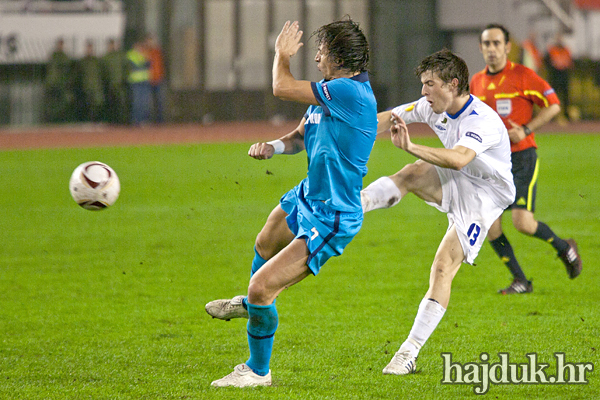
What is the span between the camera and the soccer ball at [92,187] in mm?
5312

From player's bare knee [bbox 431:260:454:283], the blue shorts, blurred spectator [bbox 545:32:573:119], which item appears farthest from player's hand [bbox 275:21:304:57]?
blurred spectator [bbox 545:32:573:119]

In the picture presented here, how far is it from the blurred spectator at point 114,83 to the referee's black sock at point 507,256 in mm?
18354

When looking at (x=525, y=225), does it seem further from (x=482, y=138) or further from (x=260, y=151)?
(x=260, y=151)

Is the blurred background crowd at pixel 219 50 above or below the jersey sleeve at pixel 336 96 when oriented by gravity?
below

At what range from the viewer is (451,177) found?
5078 mm

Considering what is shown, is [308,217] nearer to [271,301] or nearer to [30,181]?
[271,301]

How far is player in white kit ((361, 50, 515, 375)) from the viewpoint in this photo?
4.54 meters

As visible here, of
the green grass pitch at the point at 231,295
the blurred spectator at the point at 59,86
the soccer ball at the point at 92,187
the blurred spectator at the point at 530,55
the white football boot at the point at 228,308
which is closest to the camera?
the green grass pitch at the point at 231,295

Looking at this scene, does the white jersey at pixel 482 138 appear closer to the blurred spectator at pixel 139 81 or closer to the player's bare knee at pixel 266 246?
the player's bare knee at pixel 266 246

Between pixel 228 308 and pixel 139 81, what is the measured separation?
18.6 meters

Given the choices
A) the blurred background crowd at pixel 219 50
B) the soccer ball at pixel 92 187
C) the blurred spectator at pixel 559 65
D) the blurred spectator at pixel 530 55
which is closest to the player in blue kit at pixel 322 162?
the soccer ball at pixel 92 187

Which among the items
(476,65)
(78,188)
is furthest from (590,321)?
(476,65)

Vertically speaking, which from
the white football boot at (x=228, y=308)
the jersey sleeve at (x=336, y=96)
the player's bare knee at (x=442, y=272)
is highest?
the jersey sleeve at (x=336, y=96)

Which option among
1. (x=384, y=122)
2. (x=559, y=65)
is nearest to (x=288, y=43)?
(x=384, y=122)
